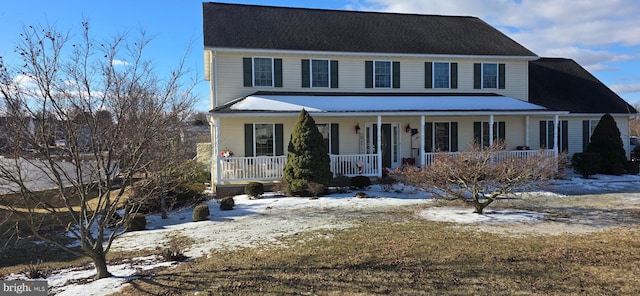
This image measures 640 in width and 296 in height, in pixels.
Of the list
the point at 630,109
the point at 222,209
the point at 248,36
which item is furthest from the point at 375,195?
the point at 630,109

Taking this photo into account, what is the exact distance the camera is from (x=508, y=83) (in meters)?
18.4

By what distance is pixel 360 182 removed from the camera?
1380 centimetres

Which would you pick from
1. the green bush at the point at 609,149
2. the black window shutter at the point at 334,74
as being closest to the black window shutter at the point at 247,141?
the black window shutter at the point at 334,74

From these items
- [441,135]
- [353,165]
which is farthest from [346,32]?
[353,165]

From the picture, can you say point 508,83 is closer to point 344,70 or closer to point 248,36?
point 344,70

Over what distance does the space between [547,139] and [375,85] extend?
9.15m

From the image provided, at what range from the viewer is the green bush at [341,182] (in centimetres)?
1360

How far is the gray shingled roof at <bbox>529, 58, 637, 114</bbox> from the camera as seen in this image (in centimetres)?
1912

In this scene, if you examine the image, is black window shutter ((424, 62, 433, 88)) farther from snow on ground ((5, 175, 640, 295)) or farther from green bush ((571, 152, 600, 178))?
green bush ((571, 152, 600, 178))

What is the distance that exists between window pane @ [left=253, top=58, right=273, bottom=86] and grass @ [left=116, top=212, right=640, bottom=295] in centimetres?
957

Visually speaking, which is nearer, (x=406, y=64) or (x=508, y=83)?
(x=406, y=64)

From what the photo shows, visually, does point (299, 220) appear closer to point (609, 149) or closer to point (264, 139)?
point (264, 139)

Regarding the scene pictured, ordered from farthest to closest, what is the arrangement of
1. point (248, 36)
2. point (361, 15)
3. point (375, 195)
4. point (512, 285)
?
point (361, 15) → point (248, 36) → point (375, 195) → point (512, 285)

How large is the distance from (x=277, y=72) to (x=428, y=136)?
23.6ft
